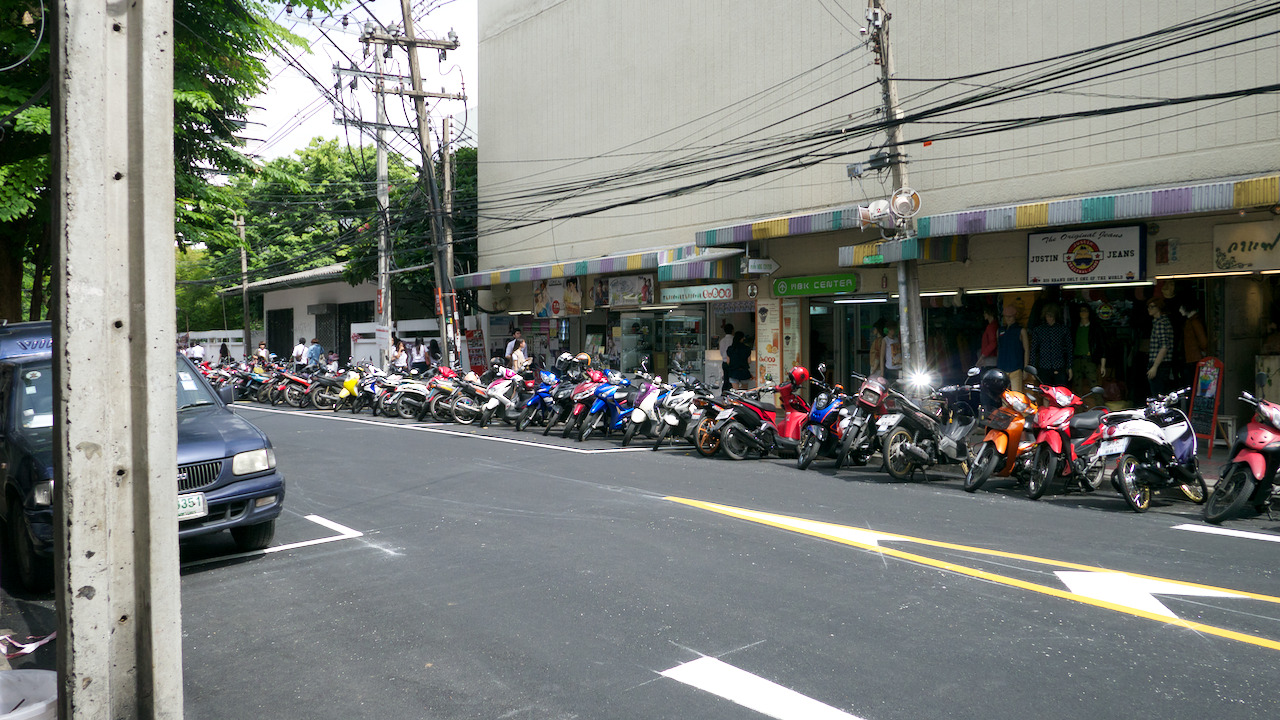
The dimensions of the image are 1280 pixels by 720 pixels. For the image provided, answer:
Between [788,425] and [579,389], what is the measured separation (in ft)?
13.6

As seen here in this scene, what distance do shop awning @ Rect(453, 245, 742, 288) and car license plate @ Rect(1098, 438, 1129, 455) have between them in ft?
37.3

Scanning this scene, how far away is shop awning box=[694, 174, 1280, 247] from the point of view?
10.9 m

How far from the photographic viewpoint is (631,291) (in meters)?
23.2

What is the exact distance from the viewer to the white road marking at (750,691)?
3.83 metres

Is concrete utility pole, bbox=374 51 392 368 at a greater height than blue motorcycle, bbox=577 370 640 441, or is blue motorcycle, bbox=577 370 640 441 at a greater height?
concrete utility pole, bbox=374 51 392 368

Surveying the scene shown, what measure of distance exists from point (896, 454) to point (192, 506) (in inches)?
307

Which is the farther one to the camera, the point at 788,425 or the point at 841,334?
the point at 841,334

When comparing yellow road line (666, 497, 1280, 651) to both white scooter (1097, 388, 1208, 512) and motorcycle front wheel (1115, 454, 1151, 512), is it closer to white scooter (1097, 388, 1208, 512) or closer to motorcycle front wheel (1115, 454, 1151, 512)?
motorcycle front wheel (1115, 454, 1151, 512)

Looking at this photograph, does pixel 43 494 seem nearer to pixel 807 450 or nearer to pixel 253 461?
pixel 253 461

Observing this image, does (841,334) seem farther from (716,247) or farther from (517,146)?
(517,146)

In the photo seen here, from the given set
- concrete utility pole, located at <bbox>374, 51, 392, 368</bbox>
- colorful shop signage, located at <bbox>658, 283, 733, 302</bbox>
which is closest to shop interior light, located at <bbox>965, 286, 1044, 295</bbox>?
colorful shop signage, located at <bbox>658, 283, 733, 302</bbox>

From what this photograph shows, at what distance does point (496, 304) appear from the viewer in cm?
2911

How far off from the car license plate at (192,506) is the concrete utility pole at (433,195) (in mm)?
18716

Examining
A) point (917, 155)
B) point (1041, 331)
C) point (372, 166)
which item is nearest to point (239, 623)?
point (1041, 331)
